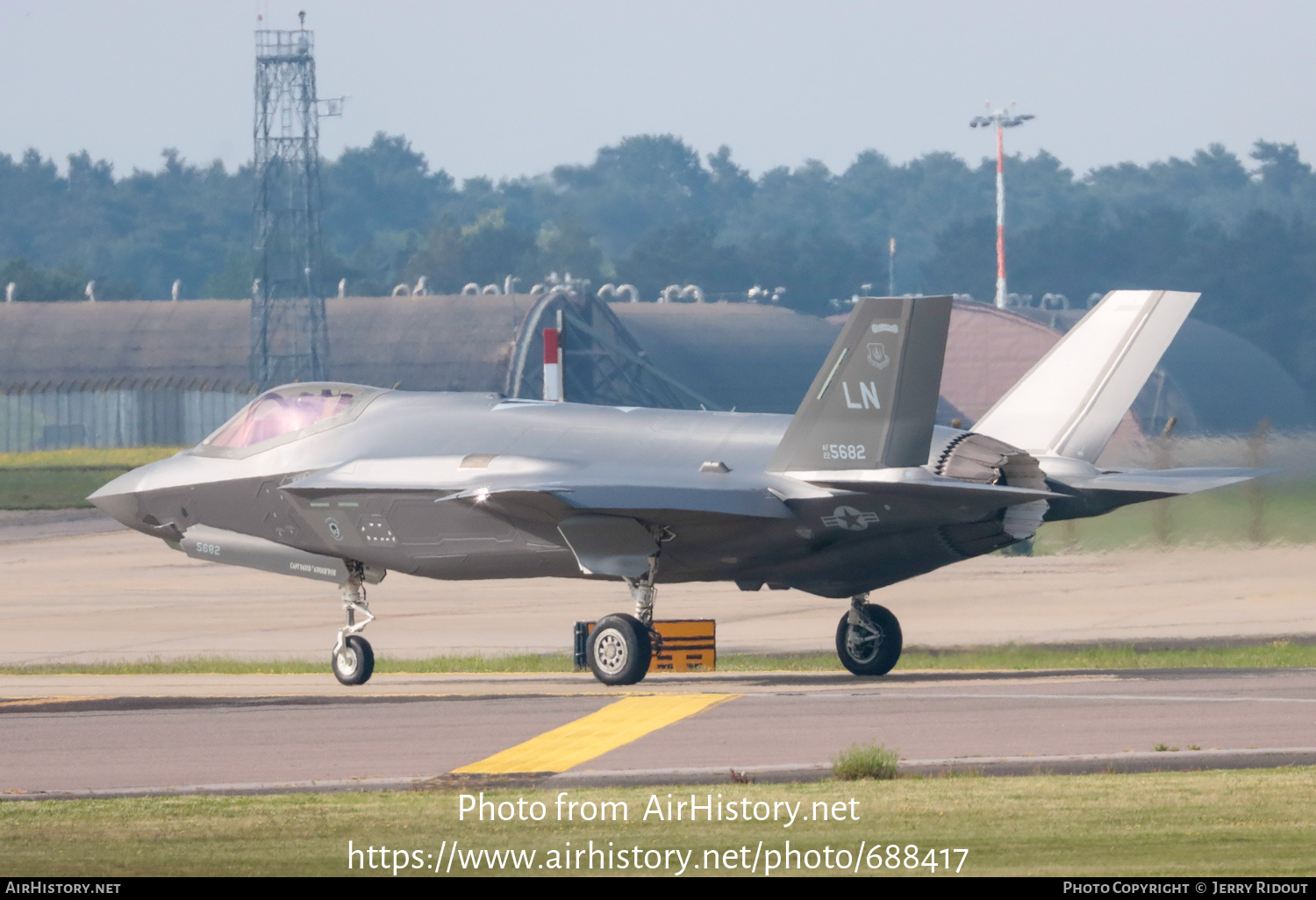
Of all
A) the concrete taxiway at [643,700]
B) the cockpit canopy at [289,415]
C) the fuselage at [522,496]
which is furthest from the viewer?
the cockpit canopy at [289,415]

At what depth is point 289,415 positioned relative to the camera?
23375mm

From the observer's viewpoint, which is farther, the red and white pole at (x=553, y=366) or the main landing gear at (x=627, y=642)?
the red and white pole at (x=553, y=366)

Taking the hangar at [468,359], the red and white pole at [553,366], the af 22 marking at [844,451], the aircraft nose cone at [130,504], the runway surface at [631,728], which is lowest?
the runway surface at [631,728]

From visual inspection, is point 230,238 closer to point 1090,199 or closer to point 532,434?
point 1090,199

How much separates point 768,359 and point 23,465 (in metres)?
33.4

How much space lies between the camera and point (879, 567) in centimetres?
2089

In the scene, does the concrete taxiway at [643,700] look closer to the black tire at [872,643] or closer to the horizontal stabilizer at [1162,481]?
the black tire at [872,643]

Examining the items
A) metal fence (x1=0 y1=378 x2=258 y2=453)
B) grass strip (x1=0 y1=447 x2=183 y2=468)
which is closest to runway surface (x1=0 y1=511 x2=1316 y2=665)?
grass strip (x1=0 y1=447 x2=183 y2=468)

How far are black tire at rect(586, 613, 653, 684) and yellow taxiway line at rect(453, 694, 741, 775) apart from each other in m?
1.06

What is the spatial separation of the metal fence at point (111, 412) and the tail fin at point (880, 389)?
219 ft

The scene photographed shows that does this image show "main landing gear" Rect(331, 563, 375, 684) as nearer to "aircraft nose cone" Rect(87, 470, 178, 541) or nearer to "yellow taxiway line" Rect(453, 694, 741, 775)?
"aircraft nose cone" Rect(87, 470, 178, 541)

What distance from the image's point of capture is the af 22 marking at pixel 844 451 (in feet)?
64.7

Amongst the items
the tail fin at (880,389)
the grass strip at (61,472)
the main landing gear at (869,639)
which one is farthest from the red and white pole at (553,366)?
the grass strip at (61,472)

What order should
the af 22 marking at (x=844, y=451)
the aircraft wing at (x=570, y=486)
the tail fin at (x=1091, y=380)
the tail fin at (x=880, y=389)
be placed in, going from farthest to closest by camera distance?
1. the tail fin at (x=1091, y=380)
2. the aircraft wing at (x=570, y=486)
3. the af 22 marking at (x=844, y=451)
4. the tail fin at (x=880, y=389)
